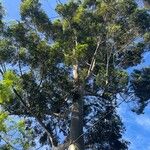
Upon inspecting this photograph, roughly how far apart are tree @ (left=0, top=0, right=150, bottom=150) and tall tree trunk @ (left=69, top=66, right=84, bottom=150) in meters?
0.04

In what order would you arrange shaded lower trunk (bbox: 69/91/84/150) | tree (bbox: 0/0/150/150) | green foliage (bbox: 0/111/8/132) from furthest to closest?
tree (bbox: 0/0/150/150) → shaded lower trunk (bbox: 69/91/84/150) → green foliage (bbox: 0/111/8/132)

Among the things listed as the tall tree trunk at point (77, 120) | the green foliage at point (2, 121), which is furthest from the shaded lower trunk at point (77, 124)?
the green foliage at point (2, 121)

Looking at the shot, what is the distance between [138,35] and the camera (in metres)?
23.7

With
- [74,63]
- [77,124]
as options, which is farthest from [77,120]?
[74,63]

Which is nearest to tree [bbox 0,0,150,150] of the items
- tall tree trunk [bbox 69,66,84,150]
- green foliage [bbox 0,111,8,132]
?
tall tree trunk [bbox 69,66,84,150]

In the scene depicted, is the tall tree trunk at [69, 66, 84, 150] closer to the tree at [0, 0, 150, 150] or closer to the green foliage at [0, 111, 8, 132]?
the tree at [0, 0, 150, 150]

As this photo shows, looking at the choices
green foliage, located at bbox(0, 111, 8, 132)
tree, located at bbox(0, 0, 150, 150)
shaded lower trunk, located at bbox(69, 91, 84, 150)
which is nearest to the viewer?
green foliage, located at bbox(0, 111, 8, 132)

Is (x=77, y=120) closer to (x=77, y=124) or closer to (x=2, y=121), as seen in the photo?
(x=77, y=124)

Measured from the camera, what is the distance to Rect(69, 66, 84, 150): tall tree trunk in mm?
17750

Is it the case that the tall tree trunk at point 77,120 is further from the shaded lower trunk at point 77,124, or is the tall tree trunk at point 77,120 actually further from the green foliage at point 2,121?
the green foliage at point 2,121

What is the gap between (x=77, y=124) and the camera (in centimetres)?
1884

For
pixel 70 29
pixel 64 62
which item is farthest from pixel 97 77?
pixel 70 29

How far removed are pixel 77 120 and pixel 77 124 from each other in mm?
236

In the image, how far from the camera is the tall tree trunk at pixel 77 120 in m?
17.8
